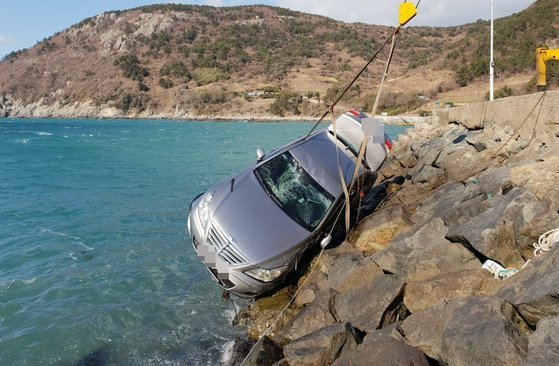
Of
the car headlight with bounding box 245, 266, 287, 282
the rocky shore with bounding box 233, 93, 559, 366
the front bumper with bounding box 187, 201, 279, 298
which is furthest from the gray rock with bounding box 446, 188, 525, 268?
the front bumper with bounding box 187, 201, 279, 298

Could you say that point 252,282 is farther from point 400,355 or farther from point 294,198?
point 400,355

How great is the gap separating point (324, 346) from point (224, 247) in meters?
2.35

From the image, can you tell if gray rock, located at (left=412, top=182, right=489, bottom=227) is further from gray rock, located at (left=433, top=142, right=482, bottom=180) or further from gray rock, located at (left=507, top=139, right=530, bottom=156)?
gray rock, located at (left=507, top=139, right=530, bottom=156)

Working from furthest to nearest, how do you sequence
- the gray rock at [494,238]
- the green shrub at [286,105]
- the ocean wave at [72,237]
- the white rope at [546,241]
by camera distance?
the green shrub at [286,105]
the ocean wave at [72,237]
the gray rock at [494,238]
the white rope at [546,241]

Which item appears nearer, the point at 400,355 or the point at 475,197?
the point at 400,355

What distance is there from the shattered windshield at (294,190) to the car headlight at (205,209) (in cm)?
90

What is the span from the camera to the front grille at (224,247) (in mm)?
6219

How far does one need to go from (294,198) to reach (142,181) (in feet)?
45.5

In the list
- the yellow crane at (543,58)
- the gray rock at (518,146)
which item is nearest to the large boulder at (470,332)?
the gray rock at (518,146)

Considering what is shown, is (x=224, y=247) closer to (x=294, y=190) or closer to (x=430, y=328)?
(x=294, y=190)

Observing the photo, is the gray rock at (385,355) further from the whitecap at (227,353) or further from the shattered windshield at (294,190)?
the shattered windshield at (294,190)

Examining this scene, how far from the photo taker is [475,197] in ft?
22.5

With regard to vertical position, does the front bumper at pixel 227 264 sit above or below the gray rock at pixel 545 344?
below

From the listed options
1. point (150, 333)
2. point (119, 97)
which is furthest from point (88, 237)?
point (119, 97)
